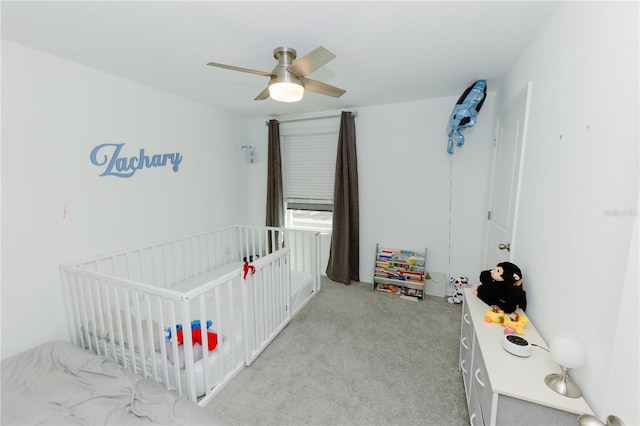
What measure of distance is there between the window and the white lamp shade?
284 cm

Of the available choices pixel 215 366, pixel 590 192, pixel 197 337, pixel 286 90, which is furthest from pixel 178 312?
pixel 590 192

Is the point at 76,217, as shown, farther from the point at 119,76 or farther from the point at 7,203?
the point at 119,76

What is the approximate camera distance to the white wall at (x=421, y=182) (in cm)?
298

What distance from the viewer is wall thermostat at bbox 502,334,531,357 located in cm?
122

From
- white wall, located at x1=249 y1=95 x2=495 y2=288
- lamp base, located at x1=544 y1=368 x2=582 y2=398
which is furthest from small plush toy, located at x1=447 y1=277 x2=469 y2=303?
lamp base, located at x1=544 y1=368 x2=582 y2=398

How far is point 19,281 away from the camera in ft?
5.92

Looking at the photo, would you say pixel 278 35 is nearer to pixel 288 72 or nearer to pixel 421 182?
pixel 288 72

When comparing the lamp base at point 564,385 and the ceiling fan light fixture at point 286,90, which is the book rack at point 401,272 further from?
the ceiling fan light fixture at point 286,90

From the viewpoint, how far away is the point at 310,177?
3.76 metres

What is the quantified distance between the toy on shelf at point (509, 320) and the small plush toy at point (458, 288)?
1.53 metres

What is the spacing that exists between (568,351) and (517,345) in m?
0.25

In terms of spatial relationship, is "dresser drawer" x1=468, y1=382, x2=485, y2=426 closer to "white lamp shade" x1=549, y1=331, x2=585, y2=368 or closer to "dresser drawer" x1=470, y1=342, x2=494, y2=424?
"dresser drawer" x1=470, y1=342, x2=494, y2=424

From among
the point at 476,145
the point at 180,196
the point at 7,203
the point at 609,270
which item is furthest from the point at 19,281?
the point at 476,145

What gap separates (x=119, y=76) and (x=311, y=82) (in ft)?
5.64
